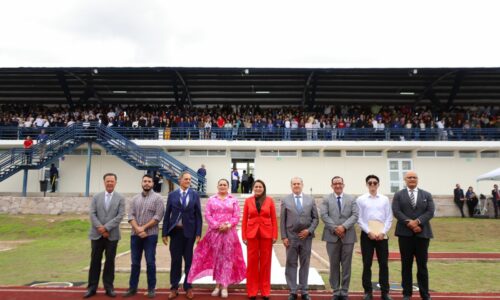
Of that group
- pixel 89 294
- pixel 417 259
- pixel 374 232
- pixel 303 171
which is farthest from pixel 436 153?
pixel 89 294

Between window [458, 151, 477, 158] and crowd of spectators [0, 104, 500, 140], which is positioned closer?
crowd of spectators [0, 104, 500, 140]

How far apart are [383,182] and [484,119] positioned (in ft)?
23.8

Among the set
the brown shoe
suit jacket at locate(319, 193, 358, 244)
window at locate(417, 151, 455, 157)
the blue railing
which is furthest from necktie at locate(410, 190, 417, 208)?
window at locate(417, 151, 455, 157)

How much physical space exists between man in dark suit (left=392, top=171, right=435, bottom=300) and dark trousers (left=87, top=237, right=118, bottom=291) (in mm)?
4241

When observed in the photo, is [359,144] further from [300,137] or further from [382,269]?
[382,269]

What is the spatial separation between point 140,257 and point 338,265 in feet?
9.60

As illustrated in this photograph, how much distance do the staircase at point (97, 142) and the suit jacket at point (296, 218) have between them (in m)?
13.4

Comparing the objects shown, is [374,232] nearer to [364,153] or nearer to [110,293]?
[110,293]

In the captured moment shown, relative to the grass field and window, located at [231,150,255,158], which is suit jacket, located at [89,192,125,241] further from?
window, located at [231,150,255,158]

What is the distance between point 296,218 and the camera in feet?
18.9

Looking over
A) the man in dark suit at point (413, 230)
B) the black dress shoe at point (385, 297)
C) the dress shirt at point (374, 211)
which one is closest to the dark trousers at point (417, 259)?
the man in dark suit at point (413, 230)

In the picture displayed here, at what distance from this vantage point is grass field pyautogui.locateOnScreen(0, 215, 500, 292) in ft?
23.5

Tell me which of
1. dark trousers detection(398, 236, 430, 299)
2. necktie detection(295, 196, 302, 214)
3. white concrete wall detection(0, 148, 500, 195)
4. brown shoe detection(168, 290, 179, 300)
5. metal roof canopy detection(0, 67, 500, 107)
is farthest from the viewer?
→ metal roof canopy detection(0, 67, 500, 107)

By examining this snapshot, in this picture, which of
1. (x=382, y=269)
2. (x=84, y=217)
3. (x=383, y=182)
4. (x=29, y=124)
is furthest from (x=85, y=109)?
(x=382, y=269)
